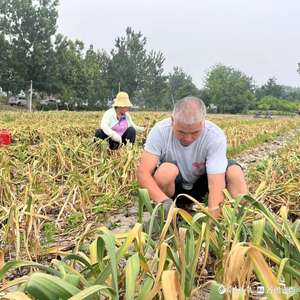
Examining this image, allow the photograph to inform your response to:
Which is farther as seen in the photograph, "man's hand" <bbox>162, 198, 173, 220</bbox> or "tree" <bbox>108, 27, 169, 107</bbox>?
"tree" <bbox>108, 27, 169, 107</bbox>

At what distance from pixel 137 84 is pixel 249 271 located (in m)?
53.9

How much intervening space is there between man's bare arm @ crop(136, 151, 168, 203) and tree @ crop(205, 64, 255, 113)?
5436 centimetres

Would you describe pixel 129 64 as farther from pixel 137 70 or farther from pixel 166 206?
pixel 166 206

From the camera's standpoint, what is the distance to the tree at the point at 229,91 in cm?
5712

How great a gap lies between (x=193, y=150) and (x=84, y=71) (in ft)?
137

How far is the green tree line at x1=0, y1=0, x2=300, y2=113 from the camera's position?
131 ft

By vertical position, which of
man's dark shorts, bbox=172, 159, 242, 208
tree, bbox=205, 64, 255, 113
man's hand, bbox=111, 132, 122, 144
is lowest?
man's dark shorts, bbox=172, 159, 242, 208

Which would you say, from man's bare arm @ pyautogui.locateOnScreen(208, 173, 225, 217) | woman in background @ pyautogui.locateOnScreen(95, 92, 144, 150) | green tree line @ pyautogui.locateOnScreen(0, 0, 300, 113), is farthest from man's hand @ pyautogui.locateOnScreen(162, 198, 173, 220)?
green tree line @ pyautogui.locateOnScreen(0, 0, 300, 113)

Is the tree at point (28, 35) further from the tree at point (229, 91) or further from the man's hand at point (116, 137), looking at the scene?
the man's hand at point (116, 137)

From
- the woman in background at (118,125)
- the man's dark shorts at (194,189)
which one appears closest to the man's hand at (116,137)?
the woman in background at (118,125)

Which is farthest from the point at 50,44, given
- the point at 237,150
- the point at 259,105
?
the point at 237,150

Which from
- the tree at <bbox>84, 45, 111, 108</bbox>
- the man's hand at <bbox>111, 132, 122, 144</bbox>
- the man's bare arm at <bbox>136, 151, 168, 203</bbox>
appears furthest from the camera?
the tree at <bbox>84, 45, 111, 108</bbox>

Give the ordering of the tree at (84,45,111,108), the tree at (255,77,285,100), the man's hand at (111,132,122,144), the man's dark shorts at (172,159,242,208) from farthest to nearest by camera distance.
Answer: the tree at (255,77,285,100)
the tree at (84,45,111,108)
the man's hand at (111,132,122,144)
the man's dark shorts at (172,159,242,208)

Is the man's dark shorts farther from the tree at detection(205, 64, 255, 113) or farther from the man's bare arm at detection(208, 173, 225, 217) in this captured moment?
the tree at detection(205, 64, 255, 113)
